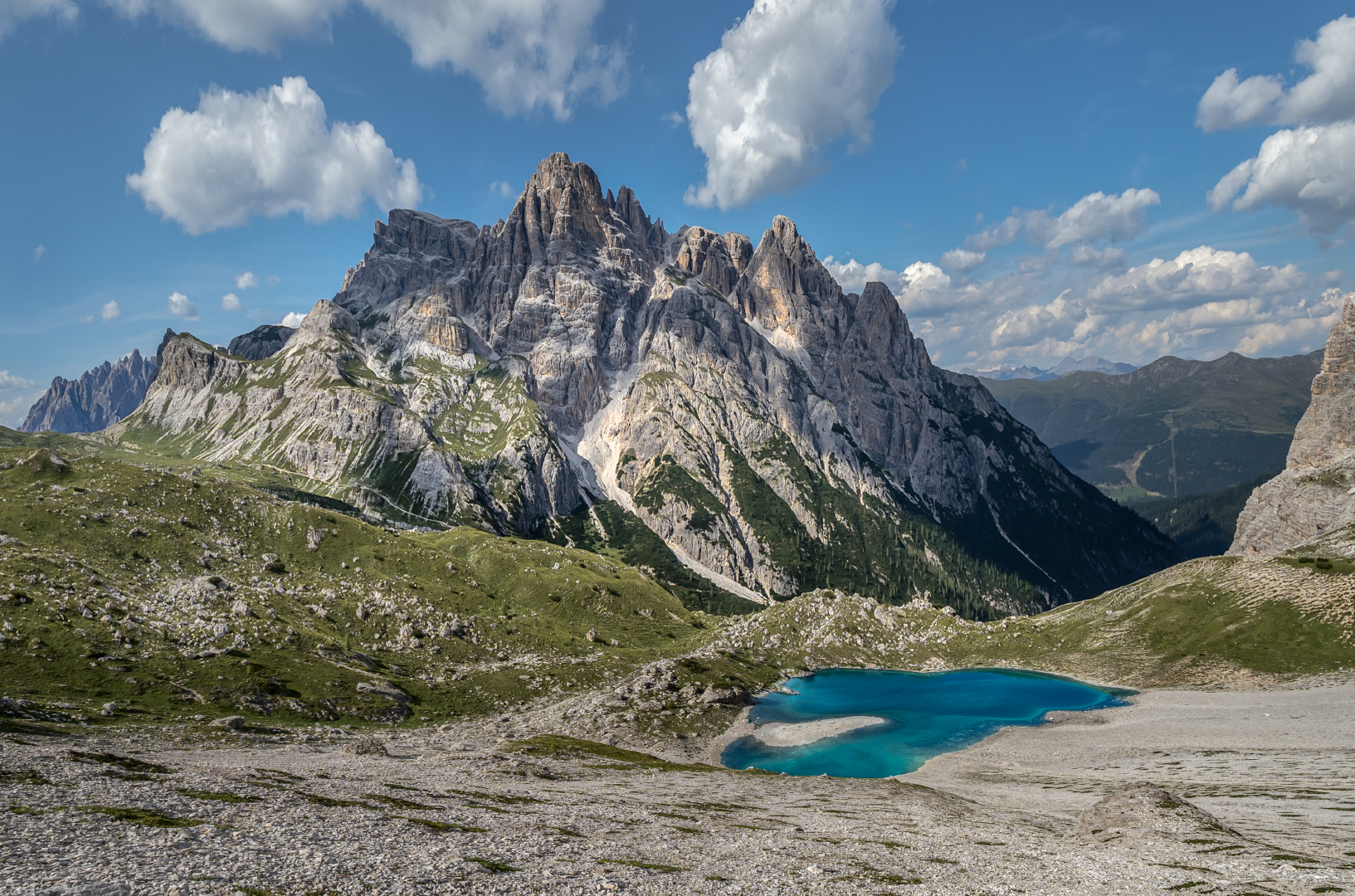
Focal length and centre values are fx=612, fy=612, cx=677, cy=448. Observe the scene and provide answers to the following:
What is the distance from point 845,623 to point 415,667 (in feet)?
421

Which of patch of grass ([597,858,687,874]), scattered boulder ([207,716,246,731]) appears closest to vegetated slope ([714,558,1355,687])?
scattered boulder ([207,716,246,731])

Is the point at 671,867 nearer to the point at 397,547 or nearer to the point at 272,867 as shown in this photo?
the point at 272,867

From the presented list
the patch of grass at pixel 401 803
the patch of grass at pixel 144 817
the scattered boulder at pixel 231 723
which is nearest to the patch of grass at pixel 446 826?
the patch of grass at pixel 401 803

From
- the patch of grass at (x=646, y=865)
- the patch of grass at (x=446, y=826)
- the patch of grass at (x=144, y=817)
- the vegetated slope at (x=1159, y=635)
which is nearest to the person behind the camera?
the patch of grass at (x=144, y=817)

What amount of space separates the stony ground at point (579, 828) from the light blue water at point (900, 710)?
28.3m

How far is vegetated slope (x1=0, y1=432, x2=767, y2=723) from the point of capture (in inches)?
3740

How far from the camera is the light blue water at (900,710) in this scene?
4227 inches

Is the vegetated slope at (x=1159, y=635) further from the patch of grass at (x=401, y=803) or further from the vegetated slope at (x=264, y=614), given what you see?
the patch of grass at (x=401, y=803)

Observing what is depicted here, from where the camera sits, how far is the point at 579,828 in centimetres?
4347

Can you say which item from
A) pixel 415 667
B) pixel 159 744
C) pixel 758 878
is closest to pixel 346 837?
pixel 758 878

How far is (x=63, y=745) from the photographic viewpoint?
5591 cm

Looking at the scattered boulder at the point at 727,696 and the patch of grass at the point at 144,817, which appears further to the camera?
the scattered boulder at the point at 727,696

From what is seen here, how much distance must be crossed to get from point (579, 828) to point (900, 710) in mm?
117114

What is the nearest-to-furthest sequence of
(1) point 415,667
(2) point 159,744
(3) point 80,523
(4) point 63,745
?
1. (4) point 63,745
2. (2) point 159,744
3. (1) point 415,667
4. (3) point 80,523
